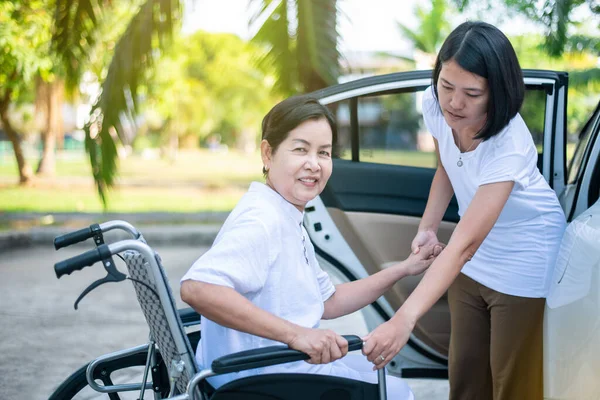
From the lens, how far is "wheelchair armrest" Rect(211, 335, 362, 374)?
5.58ft

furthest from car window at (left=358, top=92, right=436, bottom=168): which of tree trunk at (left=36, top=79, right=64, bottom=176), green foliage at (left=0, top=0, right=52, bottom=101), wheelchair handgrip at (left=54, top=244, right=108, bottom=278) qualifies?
tree trunk at (left=36, top=79, right=64, bottom=176)

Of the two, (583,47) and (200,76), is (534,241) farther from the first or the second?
(200,76)

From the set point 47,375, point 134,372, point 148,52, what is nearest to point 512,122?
point 134,372

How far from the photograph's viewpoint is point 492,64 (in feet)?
6.58

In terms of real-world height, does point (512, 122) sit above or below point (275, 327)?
above

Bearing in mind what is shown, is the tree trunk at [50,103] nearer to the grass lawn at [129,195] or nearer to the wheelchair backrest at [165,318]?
the grass lawn at [129,195]

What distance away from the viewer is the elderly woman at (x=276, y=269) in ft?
5.73

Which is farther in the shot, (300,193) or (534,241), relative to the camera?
(534,241)

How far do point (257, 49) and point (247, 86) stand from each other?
3588 cm

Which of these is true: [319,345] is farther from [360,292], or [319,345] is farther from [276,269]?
[360,292]

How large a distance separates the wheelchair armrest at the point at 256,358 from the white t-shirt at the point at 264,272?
148mm

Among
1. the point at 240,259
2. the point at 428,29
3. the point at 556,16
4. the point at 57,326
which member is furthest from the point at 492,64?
the point at 428,29

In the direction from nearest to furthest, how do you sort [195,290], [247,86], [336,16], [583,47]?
[195,290], [336,16], [583,47], [247,86]

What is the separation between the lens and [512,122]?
85.3 inches
